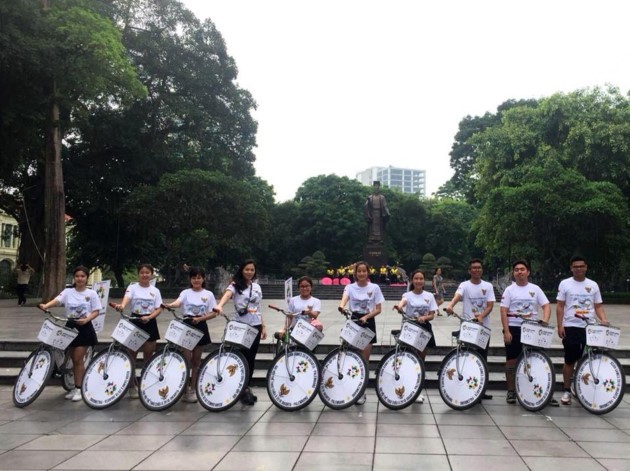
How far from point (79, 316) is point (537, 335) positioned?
207 inches

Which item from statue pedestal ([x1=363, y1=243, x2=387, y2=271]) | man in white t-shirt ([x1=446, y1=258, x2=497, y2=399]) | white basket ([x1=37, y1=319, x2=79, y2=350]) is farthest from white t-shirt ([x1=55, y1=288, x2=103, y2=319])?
statue pedestal ([x1=363, y1=243, x2=387, y2=271])

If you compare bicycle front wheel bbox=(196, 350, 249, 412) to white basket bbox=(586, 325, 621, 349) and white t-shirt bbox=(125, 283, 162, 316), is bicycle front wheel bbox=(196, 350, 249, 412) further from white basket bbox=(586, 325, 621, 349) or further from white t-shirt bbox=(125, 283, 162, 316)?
white basket bbox=(586, 325, 621, 349)

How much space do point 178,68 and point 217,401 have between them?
1053 inches

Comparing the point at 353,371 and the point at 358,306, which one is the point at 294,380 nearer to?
the point at 353,371

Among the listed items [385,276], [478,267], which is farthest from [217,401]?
[385,276]

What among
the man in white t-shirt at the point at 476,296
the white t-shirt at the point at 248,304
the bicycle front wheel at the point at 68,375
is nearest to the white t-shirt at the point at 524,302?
the man in white t-shirt at the point at 476,296

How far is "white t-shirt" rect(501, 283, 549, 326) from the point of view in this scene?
6.66 m

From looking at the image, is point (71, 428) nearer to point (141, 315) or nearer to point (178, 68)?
point (141, 315)

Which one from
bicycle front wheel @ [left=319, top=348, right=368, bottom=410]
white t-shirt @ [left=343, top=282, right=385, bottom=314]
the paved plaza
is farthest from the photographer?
white t-shirt @ [left=343, top=282, right=385, bottom=314]

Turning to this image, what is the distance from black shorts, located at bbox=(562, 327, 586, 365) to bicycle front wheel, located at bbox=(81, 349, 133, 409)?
Result: 498 cm

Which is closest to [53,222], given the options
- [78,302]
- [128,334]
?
[78,302]

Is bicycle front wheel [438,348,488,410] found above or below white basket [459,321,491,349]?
below

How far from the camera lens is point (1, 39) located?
494 inches

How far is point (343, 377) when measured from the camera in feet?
21.1
